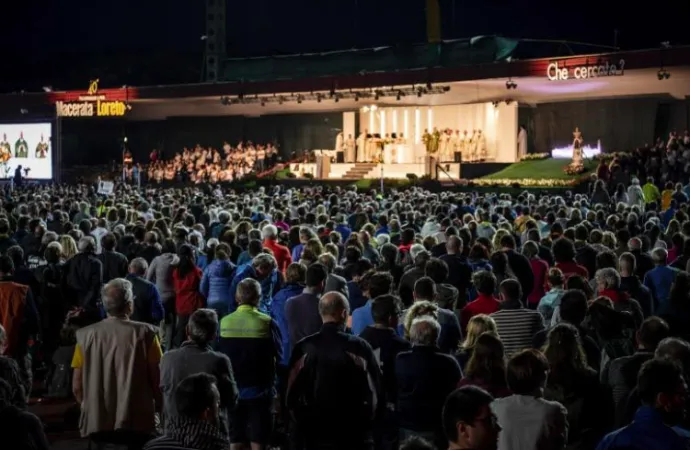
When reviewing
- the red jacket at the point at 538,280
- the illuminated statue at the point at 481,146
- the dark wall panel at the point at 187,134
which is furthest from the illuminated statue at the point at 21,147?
the red jacket at the point at 538,280

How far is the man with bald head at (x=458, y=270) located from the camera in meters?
10.6

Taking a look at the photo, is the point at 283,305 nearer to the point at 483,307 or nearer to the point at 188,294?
the point at 483,307

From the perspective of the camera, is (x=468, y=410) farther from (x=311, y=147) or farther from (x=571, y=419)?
(x=311, y=147)

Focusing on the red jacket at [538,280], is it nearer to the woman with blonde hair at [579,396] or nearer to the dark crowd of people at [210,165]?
the woman with blonde hair at [579,396]

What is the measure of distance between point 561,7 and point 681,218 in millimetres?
42230

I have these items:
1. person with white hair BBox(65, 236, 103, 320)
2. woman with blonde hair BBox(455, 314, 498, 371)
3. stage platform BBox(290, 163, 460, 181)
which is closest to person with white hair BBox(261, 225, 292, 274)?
person with white hair BBox(65, 236, 103, 320)

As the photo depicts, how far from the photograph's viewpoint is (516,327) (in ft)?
25.3

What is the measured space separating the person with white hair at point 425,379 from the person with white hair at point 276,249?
6.24m

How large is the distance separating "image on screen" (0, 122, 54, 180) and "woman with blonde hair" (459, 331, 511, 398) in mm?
37173

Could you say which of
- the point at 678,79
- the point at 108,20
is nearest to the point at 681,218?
the point at 678,79

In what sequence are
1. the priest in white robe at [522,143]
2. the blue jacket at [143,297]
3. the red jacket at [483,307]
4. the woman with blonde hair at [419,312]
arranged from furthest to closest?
the priest in white robe at [522,143]
the blue jacket at [143,297]
the red jacket at [483,307]
the woman with blonde hair at [419,312]

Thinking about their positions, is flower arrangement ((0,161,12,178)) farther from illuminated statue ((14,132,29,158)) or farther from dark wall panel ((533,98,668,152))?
dark wall panel ((533,98,668,152))

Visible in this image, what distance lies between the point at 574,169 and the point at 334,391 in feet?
96.9

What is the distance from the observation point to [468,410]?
14.0 feet
